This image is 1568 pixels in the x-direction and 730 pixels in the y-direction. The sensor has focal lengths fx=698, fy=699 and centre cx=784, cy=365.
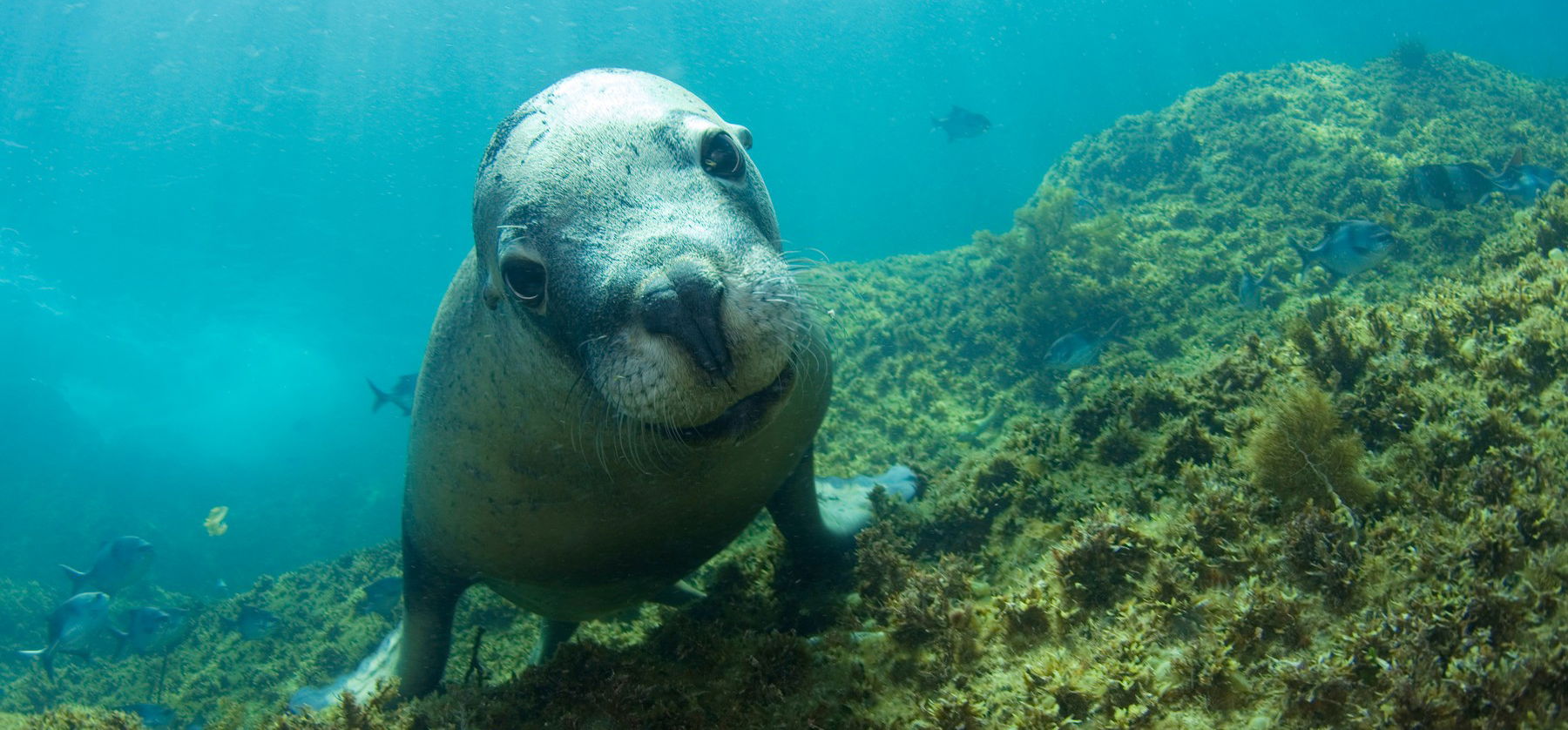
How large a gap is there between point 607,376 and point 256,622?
10.2 meters

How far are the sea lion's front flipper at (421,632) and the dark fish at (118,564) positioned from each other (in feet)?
33.0

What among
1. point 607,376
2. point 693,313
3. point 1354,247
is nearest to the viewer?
point 693,313

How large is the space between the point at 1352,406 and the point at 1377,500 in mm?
789

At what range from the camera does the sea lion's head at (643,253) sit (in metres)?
2.00

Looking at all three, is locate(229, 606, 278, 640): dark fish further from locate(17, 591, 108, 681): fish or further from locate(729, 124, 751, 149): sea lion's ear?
locate(729, 124, 751, 149): sea lion's ear

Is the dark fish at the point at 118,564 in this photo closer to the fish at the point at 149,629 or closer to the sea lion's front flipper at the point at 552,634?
the fish at the point at 149,629

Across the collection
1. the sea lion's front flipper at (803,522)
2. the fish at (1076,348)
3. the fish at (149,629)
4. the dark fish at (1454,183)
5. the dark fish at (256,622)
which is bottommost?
the fish at (149,629)

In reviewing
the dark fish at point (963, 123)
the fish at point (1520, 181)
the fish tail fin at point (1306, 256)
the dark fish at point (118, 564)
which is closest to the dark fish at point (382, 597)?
the dark fish at point (118, 564)

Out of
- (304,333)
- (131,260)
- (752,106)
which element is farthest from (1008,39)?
(131,260)

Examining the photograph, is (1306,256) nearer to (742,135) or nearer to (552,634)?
(742,135)

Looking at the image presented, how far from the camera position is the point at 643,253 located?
2166 mm

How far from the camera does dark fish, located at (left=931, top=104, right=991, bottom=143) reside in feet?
58.1

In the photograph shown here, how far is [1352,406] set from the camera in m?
2.85

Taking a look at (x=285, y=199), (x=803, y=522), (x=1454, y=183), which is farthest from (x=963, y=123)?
(x=285, y=199)
